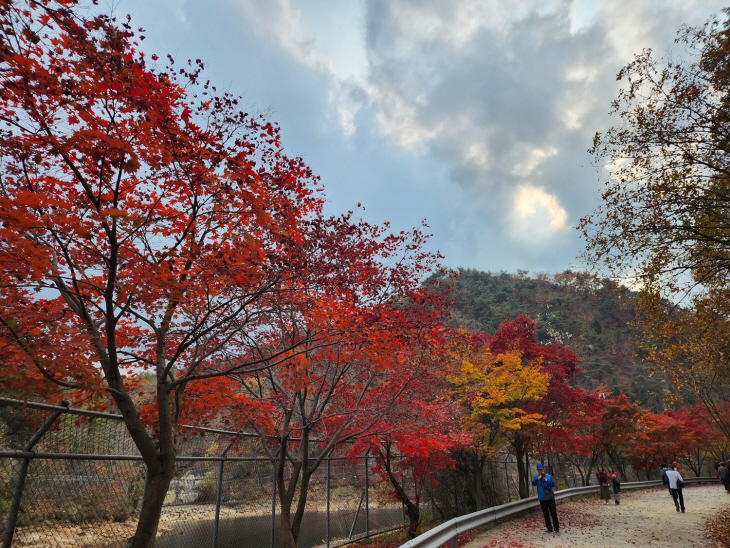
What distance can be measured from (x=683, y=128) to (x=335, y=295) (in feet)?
25.1

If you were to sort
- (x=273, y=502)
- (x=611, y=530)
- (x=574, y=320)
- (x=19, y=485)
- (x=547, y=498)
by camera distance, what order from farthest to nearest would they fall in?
(x=574, y=320) < (x=611, y=530) < (x=547, y=498) < (x=273, y=502) < (x=19, y=485)

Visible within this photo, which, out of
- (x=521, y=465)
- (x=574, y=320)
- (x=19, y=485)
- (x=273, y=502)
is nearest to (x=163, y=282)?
(x=19, y=485)

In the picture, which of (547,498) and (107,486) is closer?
(107,486)

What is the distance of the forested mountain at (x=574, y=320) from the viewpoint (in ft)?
173

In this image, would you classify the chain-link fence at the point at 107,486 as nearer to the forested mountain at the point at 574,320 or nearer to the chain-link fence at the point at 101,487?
the chain-link fence at the point at 101,487

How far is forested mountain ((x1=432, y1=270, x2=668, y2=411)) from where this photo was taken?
52.7 metres

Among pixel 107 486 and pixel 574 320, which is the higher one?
pixel 574 320

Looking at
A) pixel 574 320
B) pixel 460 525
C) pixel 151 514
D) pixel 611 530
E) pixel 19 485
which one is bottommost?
pixel 611 530

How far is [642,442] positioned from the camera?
102 feet

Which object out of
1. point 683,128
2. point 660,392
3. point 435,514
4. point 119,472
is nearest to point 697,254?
point 683,128

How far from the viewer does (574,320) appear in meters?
67.9

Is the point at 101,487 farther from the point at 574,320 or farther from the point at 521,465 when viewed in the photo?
the point at 574,320

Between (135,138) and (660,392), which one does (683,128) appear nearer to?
Answer: (135,138)

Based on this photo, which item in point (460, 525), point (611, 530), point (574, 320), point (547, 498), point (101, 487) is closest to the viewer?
point (101, 487)
